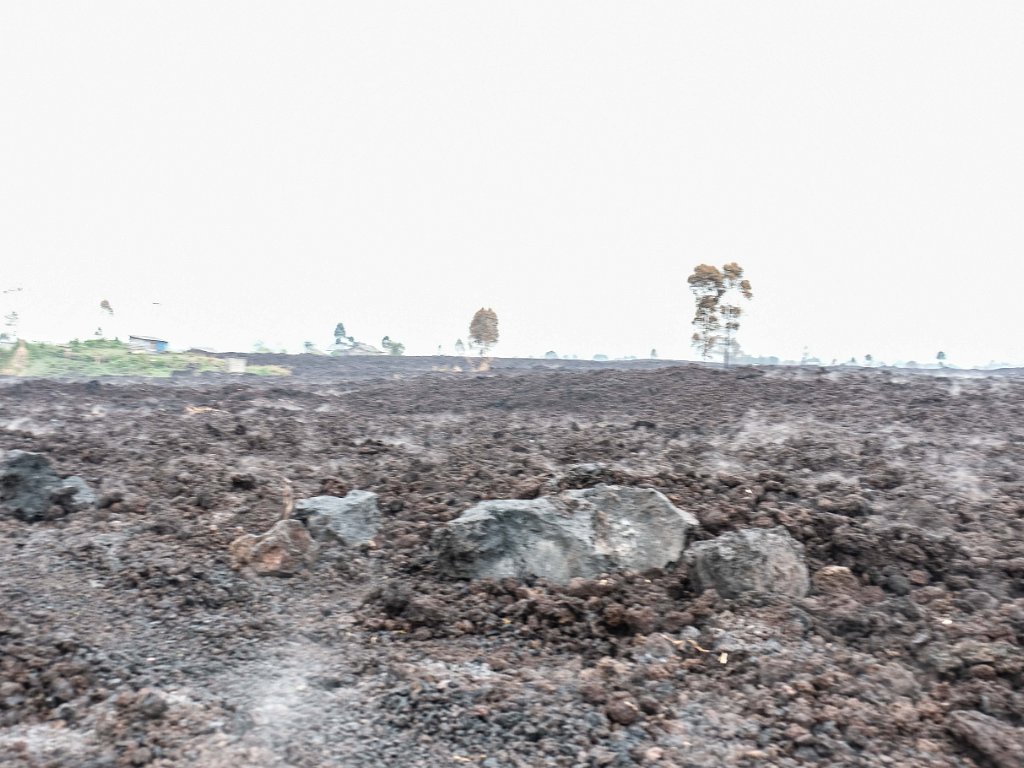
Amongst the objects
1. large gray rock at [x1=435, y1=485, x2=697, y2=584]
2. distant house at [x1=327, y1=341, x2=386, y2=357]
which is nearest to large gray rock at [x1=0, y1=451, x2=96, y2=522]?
large gray rock at [x1=435, y1=485, x2=697, y2=584]

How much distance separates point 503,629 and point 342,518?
2.44m

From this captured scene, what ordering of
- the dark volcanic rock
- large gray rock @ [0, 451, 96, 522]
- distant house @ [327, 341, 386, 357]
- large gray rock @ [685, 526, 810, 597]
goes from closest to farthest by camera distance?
the dark volcanic rock → large gray rock @ [685, 526, 810, 597] → large gray rock @ [0, 451, 96, 522] → distant house @ [327, 341, 386, 357]

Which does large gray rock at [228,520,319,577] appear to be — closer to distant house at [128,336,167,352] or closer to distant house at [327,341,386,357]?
distant house at [128,336,167,352]

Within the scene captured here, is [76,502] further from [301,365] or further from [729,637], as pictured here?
[301,365]

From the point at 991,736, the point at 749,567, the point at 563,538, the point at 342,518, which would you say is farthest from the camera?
the point at 342,518

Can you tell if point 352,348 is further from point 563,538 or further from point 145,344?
point 563,538

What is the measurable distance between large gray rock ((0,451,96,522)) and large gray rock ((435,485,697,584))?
426 cm

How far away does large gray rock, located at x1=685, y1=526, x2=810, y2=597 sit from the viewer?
207 inches

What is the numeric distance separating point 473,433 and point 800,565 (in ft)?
25.8

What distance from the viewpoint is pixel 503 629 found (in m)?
5.07

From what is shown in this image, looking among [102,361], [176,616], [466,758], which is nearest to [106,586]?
[176,616]

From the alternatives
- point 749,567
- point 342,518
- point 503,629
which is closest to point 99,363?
point 342,518

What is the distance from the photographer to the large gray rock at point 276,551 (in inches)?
237

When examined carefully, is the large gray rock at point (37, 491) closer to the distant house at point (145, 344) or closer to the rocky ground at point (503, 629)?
the rocky ground at point (503, 629)
